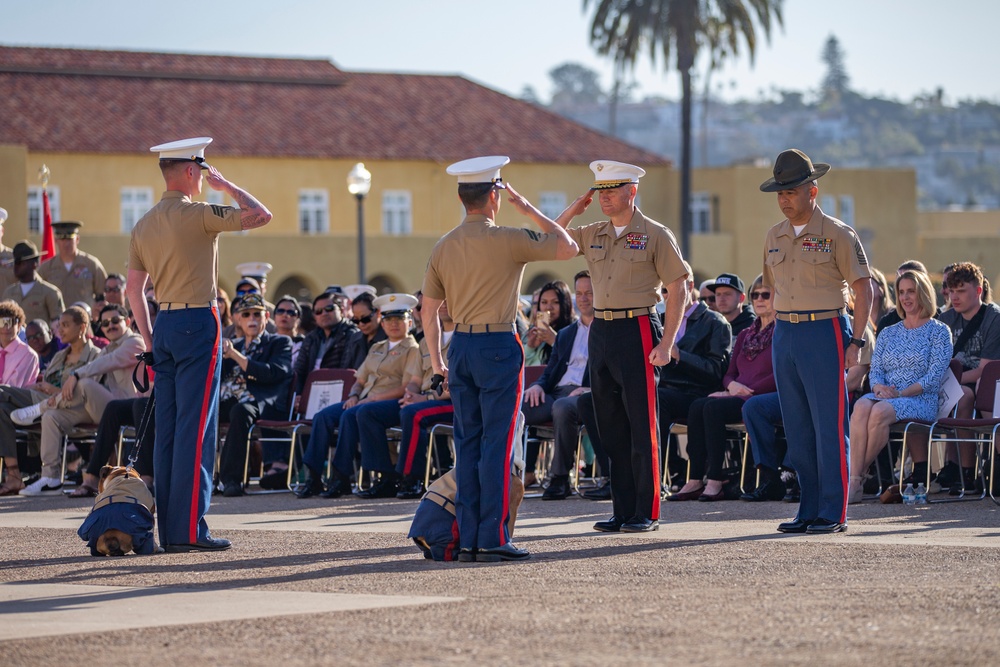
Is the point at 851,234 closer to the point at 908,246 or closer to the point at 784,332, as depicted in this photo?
the point at 784,332

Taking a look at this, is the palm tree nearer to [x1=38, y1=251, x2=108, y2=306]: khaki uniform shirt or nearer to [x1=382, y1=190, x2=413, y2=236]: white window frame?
Answer: [x1=382, y1=190, x2=413, y2=236]: white window frame

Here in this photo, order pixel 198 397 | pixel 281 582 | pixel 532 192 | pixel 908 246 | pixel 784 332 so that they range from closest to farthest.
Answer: pixel 281 582 → pixel 198 397 → pixel 784 332 → pixel 532 192 → pixel 908 246

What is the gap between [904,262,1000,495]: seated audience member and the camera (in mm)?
12812

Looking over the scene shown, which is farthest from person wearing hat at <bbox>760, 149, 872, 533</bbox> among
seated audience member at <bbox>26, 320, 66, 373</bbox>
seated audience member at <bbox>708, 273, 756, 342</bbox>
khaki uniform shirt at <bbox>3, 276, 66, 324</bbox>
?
khaki uniform shirt at <bbox>3, 276, 66, 324</bbox>

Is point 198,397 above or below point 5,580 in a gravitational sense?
above

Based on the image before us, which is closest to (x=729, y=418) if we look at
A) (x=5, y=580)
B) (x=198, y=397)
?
(x=198, y=397)

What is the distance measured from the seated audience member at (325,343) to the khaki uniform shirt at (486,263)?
662 centimetres

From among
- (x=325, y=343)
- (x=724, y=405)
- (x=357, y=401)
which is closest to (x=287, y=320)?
(x=325, y=343)

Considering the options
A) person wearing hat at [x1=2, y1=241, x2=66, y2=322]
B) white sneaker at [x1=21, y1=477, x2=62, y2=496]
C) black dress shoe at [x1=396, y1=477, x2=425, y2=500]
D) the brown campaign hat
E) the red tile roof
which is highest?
the red tile roof

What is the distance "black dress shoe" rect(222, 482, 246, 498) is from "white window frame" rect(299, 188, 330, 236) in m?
42.4

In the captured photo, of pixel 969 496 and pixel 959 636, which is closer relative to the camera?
pixel 959 636

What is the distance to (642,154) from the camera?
62.4m

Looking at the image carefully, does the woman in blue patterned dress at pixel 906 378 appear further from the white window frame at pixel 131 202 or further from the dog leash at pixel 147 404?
the white window frame at pixel 131 202

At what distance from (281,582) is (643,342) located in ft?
9.67
